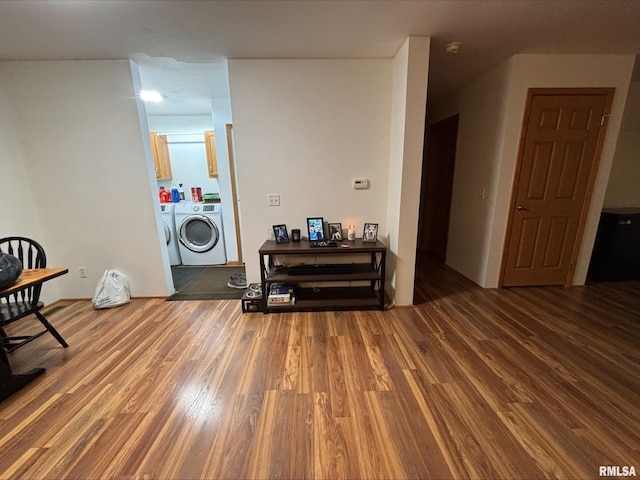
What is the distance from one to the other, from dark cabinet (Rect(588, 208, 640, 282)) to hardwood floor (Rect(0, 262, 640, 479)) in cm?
69

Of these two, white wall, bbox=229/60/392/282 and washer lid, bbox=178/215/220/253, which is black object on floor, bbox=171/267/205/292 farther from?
white wall, bbox=229/60/392/282

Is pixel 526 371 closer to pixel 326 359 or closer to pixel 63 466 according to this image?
pixel 326 359

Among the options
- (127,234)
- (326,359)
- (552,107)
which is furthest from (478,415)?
(127,234)

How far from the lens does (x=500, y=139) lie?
2.59 m

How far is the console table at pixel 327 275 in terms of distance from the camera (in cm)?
236

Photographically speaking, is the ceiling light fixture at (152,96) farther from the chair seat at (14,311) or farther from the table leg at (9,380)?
the table leg at (9,380)

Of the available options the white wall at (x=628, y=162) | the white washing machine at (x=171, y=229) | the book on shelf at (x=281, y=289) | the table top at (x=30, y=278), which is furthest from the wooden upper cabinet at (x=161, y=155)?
the white wall at (x=628, y=162)

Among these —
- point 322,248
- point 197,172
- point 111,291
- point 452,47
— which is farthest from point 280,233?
point 197,172

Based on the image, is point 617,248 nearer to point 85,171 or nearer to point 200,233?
point 200,233

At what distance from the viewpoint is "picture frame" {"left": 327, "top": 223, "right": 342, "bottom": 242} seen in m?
2.66

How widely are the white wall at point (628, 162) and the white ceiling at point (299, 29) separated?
4.13 ft

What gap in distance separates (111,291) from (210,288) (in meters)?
0.97

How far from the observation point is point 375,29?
1910mm

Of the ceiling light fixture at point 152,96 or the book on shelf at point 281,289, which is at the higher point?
the ceiling light fixture at point 152,96
